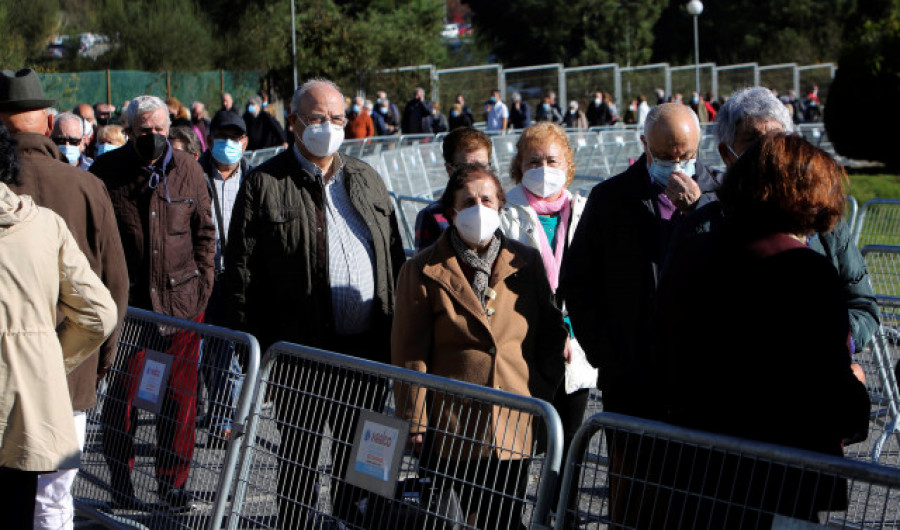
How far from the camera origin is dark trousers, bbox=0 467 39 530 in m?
3.82

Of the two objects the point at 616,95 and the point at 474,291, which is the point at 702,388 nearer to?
the point at 474,291

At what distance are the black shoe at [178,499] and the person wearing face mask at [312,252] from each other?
2.49 feet

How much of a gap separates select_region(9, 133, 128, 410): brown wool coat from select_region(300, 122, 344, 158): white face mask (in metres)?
0.97

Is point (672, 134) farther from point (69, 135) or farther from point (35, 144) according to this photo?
point (69, 135)

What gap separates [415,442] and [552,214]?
190 cm

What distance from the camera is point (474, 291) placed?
471 cm

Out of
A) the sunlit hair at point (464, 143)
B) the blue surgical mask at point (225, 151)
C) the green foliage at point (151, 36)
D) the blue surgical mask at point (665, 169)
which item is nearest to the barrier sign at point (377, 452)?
the blue surgical mask at point (665, 169)

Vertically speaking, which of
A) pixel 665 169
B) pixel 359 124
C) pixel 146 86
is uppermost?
pixel 146 86

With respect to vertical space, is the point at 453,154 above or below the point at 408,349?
above

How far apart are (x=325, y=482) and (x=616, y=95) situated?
133ft

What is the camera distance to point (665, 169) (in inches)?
185

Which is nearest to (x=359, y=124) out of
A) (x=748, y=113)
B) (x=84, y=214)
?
(x=84, y=214)

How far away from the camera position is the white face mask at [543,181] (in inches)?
216

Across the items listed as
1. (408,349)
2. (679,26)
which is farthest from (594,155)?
(679,26)
